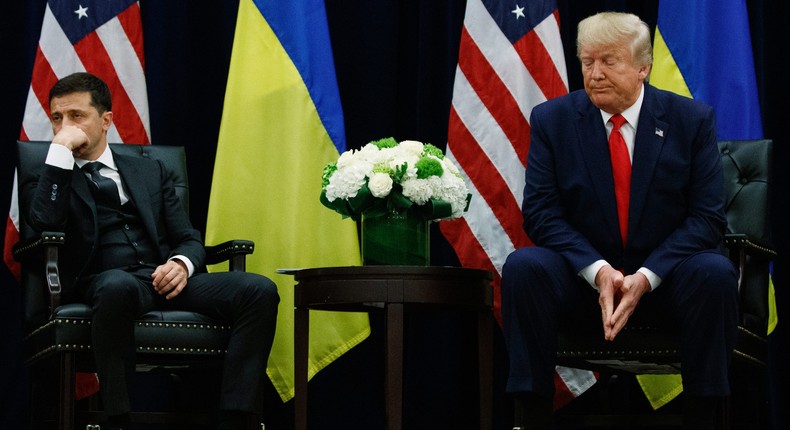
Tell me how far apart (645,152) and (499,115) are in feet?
3.41

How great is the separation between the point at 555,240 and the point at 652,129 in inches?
19.5

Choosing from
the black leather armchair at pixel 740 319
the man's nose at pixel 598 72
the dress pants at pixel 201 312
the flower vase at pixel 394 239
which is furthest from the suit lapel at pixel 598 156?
the dress pants at pixel 201 312

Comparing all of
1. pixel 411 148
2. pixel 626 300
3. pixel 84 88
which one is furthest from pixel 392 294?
pixel 84 88

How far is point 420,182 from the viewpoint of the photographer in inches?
146

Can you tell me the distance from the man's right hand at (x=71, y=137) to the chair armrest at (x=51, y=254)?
350 mm

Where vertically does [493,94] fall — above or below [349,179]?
above

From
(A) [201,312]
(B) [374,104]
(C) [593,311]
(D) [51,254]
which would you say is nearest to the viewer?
(C) [593,311]

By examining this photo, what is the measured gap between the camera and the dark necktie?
4.02 meters

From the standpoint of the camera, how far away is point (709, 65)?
4.54 meters

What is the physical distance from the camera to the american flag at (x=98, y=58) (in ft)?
14.6

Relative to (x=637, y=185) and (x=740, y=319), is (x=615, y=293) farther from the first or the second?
Result: (x=740, y=319)

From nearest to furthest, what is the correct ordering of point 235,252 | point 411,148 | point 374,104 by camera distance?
point 411,148
point 235,252
point 374,104

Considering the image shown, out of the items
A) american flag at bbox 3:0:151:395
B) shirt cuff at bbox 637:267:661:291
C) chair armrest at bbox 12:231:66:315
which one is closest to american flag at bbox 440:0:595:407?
shirt cuff at bbox 637:267:661:291

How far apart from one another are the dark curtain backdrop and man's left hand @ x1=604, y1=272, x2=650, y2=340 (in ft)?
4.87
